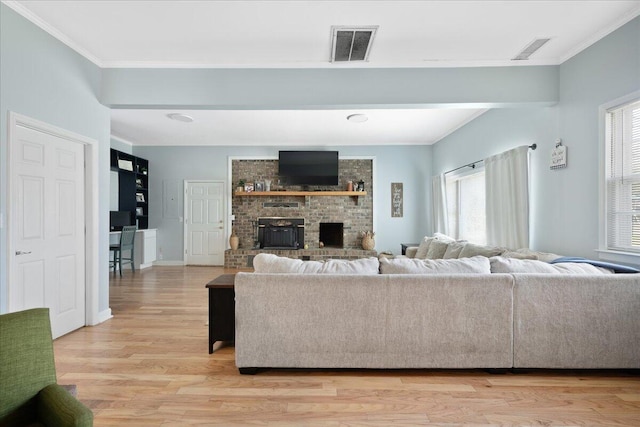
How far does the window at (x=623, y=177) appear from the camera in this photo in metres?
2.72

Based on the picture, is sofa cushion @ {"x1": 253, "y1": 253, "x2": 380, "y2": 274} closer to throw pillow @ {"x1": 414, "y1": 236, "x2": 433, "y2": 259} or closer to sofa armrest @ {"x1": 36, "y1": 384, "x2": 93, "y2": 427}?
sofa armrest @ {"x1": 36, "y1": 384, "x2": 93, "y2": 427}

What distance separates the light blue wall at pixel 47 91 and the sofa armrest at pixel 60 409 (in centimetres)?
186

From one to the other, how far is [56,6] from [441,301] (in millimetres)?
3609

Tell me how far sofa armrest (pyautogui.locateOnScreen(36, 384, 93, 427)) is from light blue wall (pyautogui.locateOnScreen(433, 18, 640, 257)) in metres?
3.75

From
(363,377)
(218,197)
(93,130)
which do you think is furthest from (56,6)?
(218,197)

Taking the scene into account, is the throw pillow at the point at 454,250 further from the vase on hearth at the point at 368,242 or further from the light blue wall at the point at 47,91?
the light blue wall at the point at 47,91

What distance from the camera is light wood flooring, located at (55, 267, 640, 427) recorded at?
1.89m

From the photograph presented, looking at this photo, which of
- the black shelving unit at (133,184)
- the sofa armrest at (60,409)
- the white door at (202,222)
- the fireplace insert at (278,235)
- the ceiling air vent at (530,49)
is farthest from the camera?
the white door at (202,222)

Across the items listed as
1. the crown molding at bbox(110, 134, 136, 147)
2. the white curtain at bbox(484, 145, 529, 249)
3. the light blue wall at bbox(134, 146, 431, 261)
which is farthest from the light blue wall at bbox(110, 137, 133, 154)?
the white curtain at bbox(484, 145, 529, 249)

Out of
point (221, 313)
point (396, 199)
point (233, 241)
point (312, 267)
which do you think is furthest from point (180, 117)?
point (396, 199)

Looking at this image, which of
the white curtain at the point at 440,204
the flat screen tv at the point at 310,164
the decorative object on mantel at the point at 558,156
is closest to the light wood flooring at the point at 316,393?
the decorative object on mantel at the point at 558,156

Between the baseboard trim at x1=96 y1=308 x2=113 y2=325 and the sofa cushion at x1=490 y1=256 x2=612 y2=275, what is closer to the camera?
the sofa cushion at x1=490 y1=256 x2=612 y2=275

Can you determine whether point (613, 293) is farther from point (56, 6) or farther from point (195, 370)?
point (56, 6)

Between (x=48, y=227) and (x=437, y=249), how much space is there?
4314 mm
